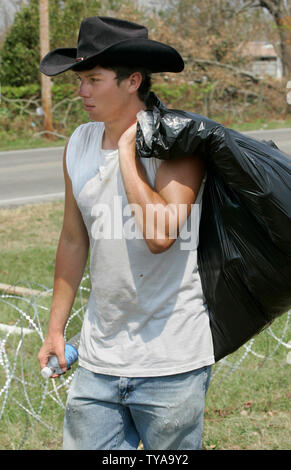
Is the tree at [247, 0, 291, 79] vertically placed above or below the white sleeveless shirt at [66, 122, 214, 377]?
below

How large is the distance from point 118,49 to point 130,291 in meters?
0.82

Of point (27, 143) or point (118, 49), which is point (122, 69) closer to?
point (118, 49)

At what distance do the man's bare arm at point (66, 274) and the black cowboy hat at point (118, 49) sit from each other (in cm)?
55

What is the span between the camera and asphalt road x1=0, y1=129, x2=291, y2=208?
1093 centimetres

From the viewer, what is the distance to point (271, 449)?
361 centimetres

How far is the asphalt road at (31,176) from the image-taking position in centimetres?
1093

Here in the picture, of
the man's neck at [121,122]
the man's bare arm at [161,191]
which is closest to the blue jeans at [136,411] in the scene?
the man's bare arm at [161,191]

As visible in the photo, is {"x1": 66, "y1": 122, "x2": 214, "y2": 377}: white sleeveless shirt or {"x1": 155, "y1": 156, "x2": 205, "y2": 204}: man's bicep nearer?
{"x1": 155, "y1": 156, "x2": 205, "y2": 204}: man's bicep

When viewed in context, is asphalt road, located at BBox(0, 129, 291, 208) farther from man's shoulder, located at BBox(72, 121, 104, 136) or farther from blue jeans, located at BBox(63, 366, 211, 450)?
blue jeans, located at BBox(63, 366, 211, 450)

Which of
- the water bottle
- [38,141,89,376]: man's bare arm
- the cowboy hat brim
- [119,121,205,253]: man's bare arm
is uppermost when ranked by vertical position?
the cowboy hat brim

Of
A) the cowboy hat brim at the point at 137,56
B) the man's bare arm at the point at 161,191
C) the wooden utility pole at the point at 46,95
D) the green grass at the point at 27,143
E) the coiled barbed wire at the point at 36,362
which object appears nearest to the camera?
the man's bare arm at the point at 161,191

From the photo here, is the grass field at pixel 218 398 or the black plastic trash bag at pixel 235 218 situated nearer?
the black plastic trash bag at pixel 235 218

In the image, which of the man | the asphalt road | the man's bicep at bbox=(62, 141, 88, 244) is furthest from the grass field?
the asphalt road

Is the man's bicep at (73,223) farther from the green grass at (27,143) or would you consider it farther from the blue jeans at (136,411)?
the green grass at (27,143)
